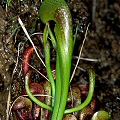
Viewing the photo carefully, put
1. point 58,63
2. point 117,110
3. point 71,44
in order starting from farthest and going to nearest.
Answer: point 117,110 < point 58,63 < point 71,44

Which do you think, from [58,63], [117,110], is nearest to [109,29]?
[117,110]

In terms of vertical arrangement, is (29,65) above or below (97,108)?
above

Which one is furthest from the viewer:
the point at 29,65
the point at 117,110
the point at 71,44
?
the point at 117,110

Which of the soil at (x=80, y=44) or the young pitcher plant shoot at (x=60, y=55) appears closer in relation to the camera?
the young pitcher plant shoot at (x=60, y=55)

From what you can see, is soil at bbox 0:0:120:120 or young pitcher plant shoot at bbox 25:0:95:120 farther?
soil at bbox 0:0:120:120

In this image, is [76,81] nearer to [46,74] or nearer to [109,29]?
[46,74]

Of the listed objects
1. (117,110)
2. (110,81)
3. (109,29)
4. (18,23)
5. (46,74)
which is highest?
(18,23)

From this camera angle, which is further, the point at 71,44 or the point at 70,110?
the point at 70,110

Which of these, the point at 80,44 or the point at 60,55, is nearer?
the point at 60,55
